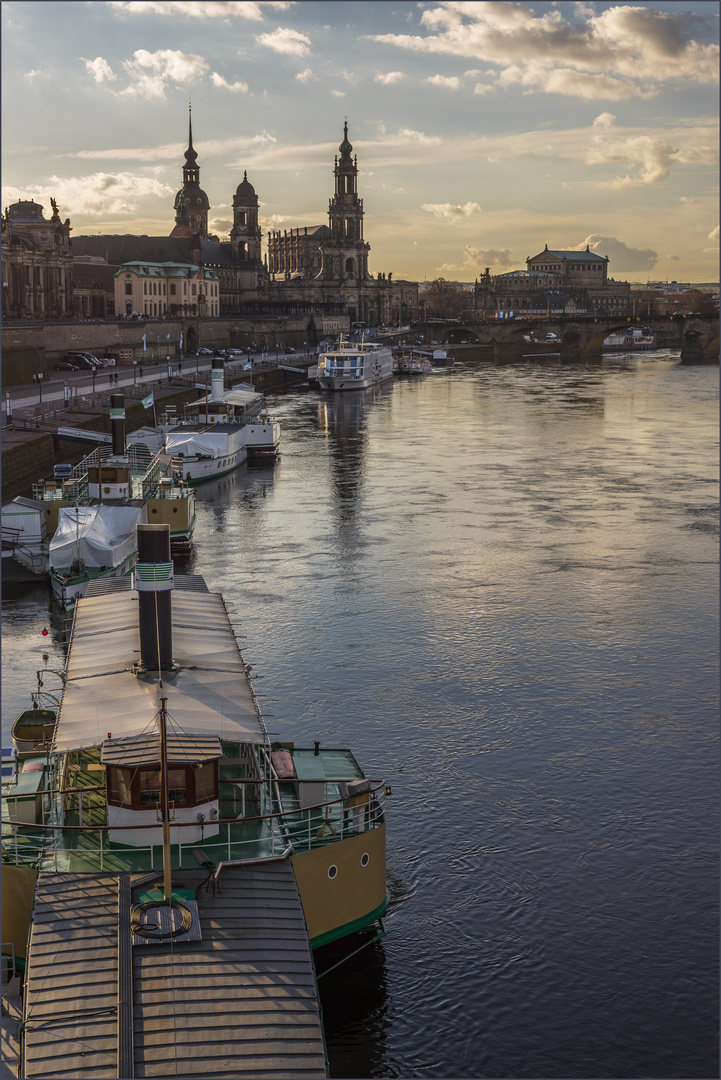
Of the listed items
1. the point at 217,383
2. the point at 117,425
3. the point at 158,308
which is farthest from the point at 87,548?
the point at 158,308

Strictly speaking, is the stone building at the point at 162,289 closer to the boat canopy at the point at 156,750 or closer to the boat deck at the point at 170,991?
the boat canopy at the point at 156,750

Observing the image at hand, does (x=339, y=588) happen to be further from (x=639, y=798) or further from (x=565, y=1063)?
(x=565, y=1063)

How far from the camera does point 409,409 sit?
8825 cm

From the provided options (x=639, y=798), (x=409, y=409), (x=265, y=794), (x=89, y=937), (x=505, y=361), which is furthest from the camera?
(x=505, y=361)

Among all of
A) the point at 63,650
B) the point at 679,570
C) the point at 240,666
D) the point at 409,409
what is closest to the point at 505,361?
the point at 409,409

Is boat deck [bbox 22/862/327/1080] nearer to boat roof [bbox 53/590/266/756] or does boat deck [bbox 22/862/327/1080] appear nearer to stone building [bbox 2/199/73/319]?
boat roof [bbox 53/590/266/756]

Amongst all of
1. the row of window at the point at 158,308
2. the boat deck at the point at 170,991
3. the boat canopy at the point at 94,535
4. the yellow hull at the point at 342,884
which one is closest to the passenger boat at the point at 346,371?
the row of window at the point at 158,308

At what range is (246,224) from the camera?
577 ft

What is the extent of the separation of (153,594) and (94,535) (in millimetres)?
17925

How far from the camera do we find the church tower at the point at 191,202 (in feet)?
561

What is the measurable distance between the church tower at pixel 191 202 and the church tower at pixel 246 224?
4.49 meters

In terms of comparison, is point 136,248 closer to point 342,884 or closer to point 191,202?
point 191,202

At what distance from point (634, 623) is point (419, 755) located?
10364 millimetres

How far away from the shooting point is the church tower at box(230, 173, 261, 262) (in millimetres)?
174375
